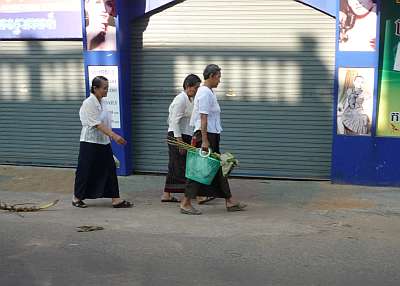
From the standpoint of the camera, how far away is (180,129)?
7480mm

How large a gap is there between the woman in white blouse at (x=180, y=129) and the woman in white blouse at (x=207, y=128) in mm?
193

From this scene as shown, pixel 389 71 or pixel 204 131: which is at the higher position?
pixel 389 71

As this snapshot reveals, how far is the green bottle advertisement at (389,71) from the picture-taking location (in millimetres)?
8094

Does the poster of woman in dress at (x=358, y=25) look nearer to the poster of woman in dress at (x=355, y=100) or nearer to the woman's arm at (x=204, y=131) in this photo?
the poster of woman in dress at (x=355, y=100)

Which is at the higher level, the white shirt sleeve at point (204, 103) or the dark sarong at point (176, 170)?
the white shirt sleeve at point (204, 103)

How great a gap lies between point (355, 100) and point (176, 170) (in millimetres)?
2653

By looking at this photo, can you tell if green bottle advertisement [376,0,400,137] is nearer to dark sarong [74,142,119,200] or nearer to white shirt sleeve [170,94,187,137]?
white shirt sleeve [170,94,187,137]

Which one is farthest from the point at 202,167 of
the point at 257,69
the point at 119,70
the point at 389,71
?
the point at 389,71

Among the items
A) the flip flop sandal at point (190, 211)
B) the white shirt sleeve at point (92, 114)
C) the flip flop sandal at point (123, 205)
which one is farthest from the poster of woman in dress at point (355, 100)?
the white shirt sleeve at point (92, 114)

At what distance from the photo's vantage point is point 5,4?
9914mm

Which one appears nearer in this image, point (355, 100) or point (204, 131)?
point (204, 131)

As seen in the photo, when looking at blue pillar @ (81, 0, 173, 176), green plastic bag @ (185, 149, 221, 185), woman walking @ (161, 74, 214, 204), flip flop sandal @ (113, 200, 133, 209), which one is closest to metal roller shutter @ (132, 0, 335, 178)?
blue pillar @ (81, 0, 173, 176)

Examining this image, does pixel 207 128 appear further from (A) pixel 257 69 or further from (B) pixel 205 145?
(A) pixel 257 69

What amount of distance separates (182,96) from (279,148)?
87.3 inches
